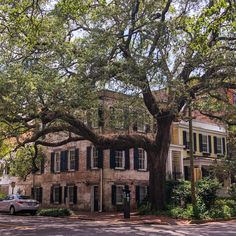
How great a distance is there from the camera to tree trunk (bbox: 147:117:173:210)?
2486 cm

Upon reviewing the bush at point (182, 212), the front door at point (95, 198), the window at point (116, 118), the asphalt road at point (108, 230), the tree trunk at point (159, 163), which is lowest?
the asphalt road at point (108, 230)

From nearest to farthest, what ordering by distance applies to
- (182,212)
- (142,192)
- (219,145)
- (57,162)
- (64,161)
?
(182,212) → (142,192) → (64,161) → (57,162) → (219,145)

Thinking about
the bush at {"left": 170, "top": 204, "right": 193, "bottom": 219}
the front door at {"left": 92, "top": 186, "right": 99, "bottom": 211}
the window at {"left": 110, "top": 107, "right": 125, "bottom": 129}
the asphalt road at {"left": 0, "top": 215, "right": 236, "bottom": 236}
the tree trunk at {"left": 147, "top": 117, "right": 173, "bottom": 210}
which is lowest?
the asphalt road at {"left": 0, "top": 215, "right": 236, "bottom": 236}

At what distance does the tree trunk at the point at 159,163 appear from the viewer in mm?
24859

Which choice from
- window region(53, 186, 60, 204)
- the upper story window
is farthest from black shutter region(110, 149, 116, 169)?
window region(53, 186, 60, 204)

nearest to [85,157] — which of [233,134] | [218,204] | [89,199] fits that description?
[89,199]

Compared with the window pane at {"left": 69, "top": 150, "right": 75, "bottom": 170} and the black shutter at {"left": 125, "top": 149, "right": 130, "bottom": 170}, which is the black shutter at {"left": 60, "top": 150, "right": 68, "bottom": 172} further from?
the black shutter at {"left": 125, "top": 149, "right": 130, "bottom": 170}

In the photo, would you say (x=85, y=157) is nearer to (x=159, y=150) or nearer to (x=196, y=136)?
(x=159, y=150)

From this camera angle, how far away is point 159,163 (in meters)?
25.0

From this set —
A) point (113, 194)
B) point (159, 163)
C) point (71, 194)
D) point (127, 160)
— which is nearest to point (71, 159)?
point (71, 194)

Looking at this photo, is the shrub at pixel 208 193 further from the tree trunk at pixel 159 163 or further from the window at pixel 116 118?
the window at pixel 116 118

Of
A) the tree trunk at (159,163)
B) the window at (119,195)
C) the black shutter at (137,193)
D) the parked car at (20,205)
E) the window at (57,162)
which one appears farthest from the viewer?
the window at (57,162)

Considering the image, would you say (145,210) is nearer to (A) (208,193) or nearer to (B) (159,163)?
(B) (159,163)

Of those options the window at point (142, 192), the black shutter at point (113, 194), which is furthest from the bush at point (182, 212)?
the window at point (142, 192)
